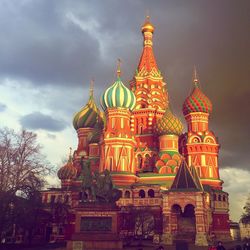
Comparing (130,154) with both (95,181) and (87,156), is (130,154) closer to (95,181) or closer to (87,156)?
(87,156)

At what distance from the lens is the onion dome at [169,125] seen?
5317 centimetres

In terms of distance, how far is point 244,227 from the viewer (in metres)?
81.2

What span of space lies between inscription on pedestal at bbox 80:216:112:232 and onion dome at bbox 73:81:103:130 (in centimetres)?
3744

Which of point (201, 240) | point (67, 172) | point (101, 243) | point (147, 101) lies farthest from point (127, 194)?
point (101, 243)

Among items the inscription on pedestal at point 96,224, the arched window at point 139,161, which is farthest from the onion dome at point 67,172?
the inscription on pedestal at point 96,224

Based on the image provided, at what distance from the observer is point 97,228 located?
979 inches

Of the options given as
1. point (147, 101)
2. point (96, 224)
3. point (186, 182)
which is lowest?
point (96, 224)

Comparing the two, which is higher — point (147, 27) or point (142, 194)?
point (147, 27)

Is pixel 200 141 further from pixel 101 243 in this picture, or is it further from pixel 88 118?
pixel 101 243

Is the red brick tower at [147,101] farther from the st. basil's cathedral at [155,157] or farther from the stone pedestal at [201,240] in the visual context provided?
the stone pedestal at [201,240]

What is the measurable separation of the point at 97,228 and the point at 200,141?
32966 millimetres

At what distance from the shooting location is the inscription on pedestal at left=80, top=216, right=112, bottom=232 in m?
24.7

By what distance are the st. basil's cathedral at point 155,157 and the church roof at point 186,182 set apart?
0.38 ft

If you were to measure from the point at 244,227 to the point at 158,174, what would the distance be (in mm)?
43198
